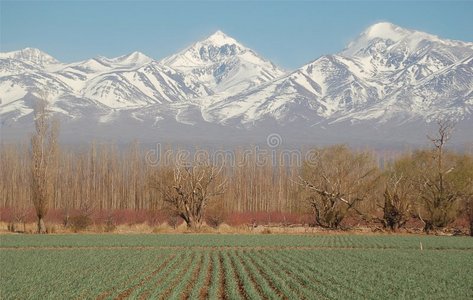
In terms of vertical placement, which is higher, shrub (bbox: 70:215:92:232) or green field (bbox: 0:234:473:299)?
shrub (bbox: 70:215:92:232)

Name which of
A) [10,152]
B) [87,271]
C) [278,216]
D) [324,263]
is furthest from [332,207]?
[10,152]

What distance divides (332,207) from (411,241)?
11.7 meters

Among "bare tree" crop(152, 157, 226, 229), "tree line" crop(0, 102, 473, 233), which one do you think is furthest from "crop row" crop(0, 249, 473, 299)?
"bare tree" crop(152, 157, 226, 229)

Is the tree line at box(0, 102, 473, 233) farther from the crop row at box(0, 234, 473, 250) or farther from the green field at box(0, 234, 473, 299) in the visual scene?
the green field at box(0, 234, 473, 299)

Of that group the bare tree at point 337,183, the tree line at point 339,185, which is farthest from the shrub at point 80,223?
the bare tree at point 337,183

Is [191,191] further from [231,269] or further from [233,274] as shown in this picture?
[233,274]

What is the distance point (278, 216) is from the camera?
74438 mm

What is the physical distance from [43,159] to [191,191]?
13.1 metres

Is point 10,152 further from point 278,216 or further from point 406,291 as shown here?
point 406,291

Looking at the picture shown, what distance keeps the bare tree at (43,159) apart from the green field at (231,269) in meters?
5.19

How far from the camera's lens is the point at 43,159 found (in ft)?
156

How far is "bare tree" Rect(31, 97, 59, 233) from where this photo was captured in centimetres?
4691

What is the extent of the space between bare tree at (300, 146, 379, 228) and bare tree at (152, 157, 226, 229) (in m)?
8.46

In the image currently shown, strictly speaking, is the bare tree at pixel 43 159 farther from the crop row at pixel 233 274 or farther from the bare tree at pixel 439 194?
the bare tree at pixel 439 194
